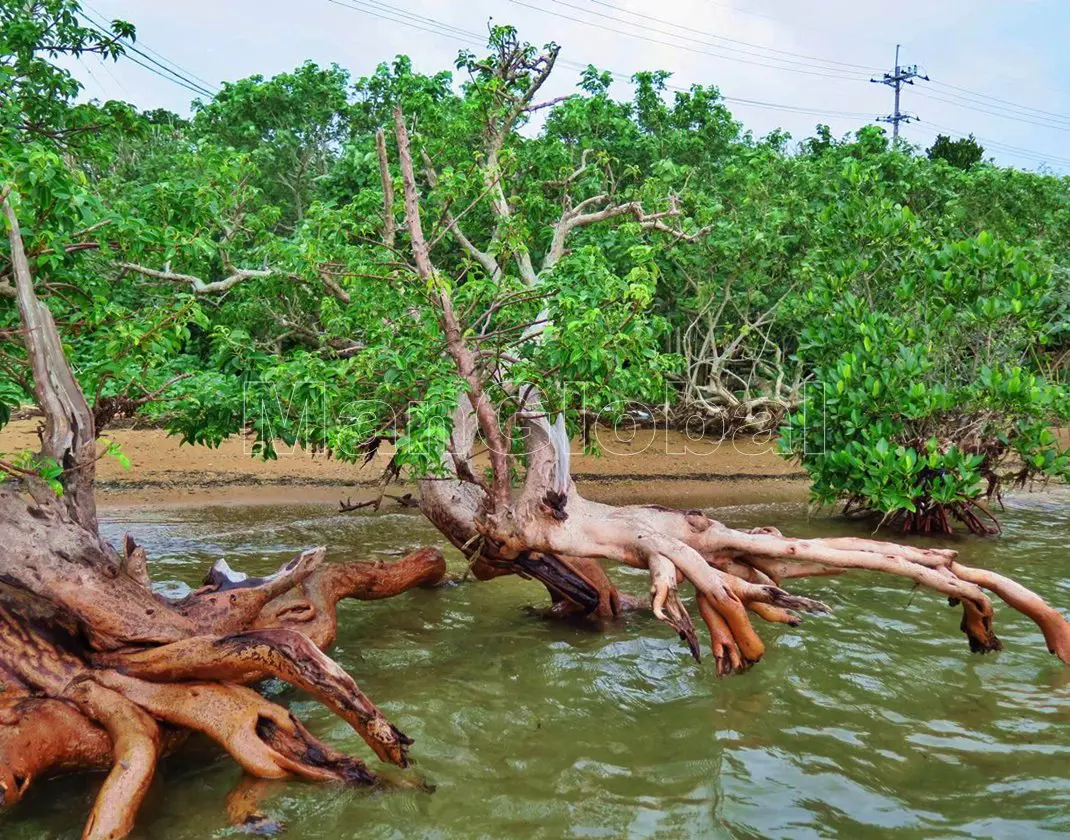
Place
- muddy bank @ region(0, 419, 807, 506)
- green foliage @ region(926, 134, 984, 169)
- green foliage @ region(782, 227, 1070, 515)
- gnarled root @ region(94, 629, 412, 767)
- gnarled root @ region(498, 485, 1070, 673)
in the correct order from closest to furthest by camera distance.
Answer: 1. gnarled root @ region(94, 629, 412, 767)
2. gnarled root @ region(498, 485, 1070, 673)
3. green foliage @ region(782, 227, 1070, 515)
4. muddy bank @ region(0, 419, 807, 506)
5. green foliage @ region(926, 134, 984, 169)

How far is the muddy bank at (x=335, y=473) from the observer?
12906 mm

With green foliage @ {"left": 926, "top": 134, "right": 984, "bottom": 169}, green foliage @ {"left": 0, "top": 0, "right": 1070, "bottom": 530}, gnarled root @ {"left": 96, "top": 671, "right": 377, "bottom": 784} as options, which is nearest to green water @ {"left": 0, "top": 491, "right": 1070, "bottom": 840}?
gnarled root @ {"left": 96, "top": 671, "right": 377, "bottom": 784}

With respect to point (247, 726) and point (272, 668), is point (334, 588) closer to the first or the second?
point (272, 668)

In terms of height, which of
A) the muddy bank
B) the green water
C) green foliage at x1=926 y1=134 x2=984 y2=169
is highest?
green foliage at x1=926 y1=134 x2=984 y2=169

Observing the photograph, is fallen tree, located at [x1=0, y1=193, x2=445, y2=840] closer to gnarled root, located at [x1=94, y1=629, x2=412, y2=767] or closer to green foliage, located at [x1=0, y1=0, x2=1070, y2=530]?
gnarled root, located at [x1=94, y1=629, x2=412, y2=767]

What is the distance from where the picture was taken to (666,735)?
532cm

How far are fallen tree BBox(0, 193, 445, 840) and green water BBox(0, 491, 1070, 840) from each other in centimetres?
23

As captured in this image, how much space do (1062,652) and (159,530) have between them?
367 inches

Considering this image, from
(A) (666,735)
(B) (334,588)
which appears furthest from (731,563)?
(B) (334,588)

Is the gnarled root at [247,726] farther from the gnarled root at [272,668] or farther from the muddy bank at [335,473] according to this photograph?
the muddy bank at [335,473]

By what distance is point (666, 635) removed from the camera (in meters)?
7.31

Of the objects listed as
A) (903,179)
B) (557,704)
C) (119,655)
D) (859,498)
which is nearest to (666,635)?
(557,704)

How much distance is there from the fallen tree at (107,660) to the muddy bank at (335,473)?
7.24 meters

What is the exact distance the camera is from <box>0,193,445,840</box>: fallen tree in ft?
14.5
